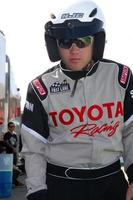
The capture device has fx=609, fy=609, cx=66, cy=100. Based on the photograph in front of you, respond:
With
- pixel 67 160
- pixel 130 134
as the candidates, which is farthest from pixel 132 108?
pixel 67 160

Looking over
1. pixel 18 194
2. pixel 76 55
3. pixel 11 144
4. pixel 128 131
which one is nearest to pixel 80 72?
pixel 76 55

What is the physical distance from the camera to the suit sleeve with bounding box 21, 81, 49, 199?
3465 millimetres

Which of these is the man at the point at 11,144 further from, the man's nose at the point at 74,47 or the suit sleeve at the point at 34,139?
the man's nose at the point at 74,47

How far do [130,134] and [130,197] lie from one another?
0.38 m

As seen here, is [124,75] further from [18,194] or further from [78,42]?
[18,194]

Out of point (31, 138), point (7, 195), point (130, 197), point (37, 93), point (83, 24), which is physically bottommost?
point (7, 195)

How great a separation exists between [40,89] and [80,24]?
44cm

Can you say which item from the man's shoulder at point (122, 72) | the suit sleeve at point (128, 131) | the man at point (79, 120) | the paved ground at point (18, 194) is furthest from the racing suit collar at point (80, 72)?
the paved ground at point (18, 194)

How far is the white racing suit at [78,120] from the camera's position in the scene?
3418mm

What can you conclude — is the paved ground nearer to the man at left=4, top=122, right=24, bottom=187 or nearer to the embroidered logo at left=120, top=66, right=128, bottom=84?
the man at left=4, top=122, right=24, bottom=187

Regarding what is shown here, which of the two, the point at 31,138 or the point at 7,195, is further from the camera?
the point at 7,195

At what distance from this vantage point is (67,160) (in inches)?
136

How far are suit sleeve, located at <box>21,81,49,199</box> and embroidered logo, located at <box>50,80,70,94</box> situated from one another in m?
0.10

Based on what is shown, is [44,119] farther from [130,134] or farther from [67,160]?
[130,134]
